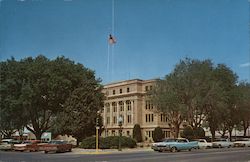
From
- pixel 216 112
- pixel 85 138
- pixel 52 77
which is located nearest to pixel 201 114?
pixel 216 112

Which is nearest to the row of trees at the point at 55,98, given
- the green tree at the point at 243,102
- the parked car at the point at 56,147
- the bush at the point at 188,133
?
the parked car at the point at 56,147

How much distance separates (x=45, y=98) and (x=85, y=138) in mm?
4247

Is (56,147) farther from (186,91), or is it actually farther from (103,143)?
(186,91)

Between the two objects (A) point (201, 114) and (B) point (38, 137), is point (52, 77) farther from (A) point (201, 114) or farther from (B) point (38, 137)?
(A) point (201, 114)

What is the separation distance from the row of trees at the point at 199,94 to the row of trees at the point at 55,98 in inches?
207

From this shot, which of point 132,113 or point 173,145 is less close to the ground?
point 132,113

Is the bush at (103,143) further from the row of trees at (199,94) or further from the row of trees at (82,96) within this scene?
the row of trees at (199,94)

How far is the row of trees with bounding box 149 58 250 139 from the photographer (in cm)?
2645

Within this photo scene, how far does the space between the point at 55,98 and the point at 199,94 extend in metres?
10.3

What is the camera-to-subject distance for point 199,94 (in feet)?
87.2

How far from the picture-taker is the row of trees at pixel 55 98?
2589 centimetres

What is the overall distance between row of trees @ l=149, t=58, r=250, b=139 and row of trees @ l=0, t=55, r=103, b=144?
525 cm

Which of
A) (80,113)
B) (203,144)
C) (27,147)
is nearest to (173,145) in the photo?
(203,144)

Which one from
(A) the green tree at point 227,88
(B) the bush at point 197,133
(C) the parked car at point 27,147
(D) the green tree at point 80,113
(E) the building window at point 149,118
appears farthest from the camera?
(E) the building window at point 149,118
